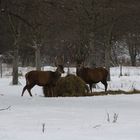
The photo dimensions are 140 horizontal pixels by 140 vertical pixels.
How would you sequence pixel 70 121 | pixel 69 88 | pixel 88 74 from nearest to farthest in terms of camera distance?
pixel 70 121, pixel 69 88, pixel 88 74

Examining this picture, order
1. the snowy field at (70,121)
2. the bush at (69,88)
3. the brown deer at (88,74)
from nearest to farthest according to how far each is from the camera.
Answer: the snowy field at (70,121)
the bush at (69,88)
the brown deer at (88,74)

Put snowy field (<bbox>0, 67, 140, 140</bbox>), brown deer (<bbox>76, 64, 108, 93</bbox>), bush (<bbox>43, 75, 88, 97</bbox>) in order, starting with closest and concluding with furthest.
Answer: snowy field (<bbox>0, 67, 140, 140</bbox>) → bush (<bbox>43, 75, 88, 97</bbox>) → brown deer (<bbox>76, 64, 108, 93</bbox>)

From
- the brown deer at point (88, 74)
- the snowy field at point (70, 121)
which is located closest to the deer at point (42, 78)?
the brown deer at point (88, 74)

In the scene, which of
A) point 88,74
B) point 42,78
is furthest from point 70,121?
point 88,74

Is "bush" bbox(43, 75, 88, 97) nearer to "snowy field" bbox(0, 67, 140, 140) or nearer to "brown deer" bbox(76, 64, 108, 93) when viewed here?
"brown deer" bbox(76, 64, 108, 93)

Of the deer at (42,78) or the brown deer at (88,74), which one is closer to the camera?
the deer at (42,78)

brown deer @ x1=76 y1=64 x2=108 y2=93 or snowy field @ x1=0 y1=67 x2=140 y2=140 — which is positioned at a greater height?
brown deer @ x1=76 y1=64 x2=108 y2=93

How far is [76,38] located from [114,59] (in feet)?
135

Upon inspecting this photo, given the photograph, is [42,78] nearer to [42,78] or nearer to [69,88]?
[42,78]

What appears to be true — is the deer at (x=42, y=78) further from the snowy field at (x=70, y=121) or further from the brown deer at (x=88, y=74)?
the snowy field at (x=70, y=121)

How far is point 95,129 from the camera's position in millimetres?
9711

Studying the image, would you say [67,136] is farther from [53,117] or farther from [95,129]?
[53,117]

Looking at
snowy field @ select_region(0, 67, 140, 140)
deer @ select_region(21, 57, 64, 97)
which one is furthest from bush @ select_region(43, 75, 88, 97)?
snowy field @ select_region(0, 67, 140, 140)

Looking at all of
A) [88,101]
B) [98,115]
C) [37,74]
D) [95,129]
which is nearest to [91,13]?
[37,74]
